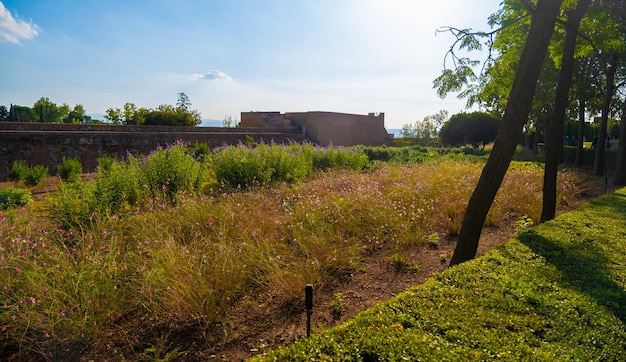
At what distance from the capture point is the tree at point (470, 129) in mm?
22938

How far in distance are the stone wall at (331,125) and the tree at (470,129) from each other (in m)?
4.89

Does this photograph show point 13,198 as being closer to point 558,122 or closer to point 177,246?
point 177,246

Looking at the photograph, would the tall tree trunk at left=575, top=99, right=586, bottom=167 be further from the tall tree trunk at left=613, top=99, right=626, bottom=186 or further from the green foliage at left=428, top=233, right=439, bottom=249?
the green foliage at left=428, top=233, right=439, bottom=249

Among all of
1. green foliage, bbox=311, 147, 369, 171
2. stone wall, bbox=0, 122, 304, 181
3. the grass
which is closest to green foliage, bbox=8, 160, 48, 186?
stone wall, bbox=0, 122, 304, 181

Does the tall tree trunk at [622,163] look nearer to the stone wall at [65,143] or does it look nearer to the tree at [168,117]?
the stone wall at [65,143]

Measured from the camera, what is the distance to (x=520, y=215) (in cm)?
610

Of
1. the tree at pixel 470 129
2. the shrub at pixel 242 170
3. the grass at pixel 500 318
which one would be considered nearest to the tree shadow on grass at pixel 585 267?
the grass at pixel 500 318

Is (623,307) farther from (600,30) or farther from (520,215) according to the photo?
(600,30)

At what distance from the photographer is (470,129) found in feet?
75.9

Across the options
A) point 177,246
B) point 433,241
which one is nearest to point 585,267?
point 433,241

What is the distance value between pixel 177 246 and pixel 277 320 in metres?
1.39

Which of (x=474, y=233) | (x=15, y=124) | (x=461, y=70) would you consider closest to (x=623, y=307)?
(x=474, y=233)

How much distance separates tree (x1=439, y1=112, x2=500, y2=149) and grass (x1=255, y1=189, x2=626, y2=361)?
72.0 feet

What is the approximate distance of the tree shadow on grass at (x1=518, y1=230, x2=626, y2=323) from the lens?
2.32 meters
